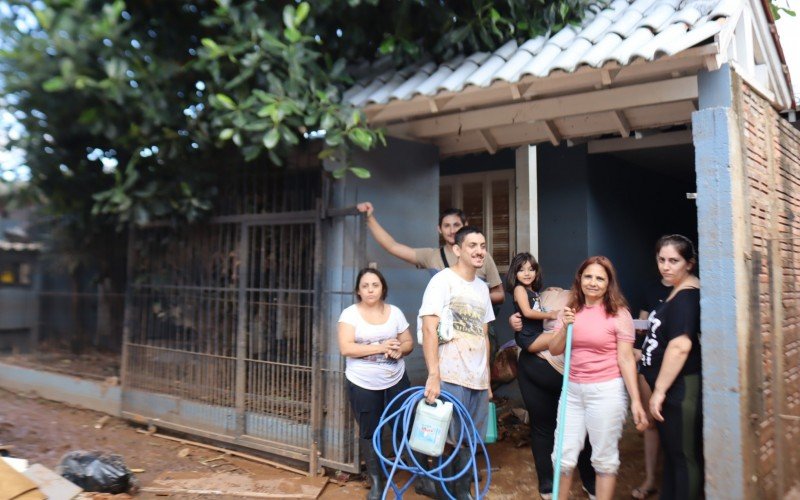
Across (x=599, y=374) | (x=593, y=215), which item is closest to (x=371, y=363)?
(x=599, y=374)

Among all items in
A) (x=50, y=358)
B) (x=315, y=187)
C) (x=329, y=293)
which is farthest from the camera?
(x=50, y=358)

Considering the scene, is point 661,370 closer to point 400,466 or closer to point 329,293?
point 400,466

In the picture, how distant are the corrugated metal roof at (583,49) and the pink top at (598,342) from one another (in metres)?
1.54

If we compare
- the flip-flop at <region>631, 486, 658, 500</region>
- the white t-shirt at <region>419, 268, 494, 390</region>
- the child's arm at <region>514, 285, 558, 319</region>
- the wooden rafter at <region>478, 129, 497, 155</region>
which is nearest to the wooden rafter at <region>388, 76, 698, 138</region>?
the wooden rafter at <region>478, 129, 497, 155</region>

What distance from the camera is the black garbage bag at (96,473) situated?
454 cm

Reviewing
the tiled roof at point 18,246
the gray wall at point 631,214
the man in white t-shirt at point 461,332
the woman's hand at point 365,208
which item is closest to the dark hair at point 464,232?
the man in white t-shirt at point 461,332

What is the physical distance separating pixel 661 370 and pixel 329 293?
107 inches

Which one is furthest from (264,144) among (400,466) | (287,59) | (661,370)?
(661,370)

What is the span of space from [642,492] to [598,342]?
1.39 meters

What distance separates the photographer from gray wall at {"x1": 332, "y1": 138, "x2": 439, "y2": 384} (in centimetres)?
525

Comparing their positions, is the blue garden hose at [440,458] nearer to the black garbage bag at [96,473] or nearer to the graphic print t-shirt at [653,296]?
the graphic print t-shirt at [653,296]

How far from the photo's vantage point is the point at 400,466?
4.01 m

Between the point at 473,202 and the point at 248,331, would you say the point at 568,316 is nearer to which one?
the point at 248,331

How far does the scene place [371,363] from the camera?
4359 mm
